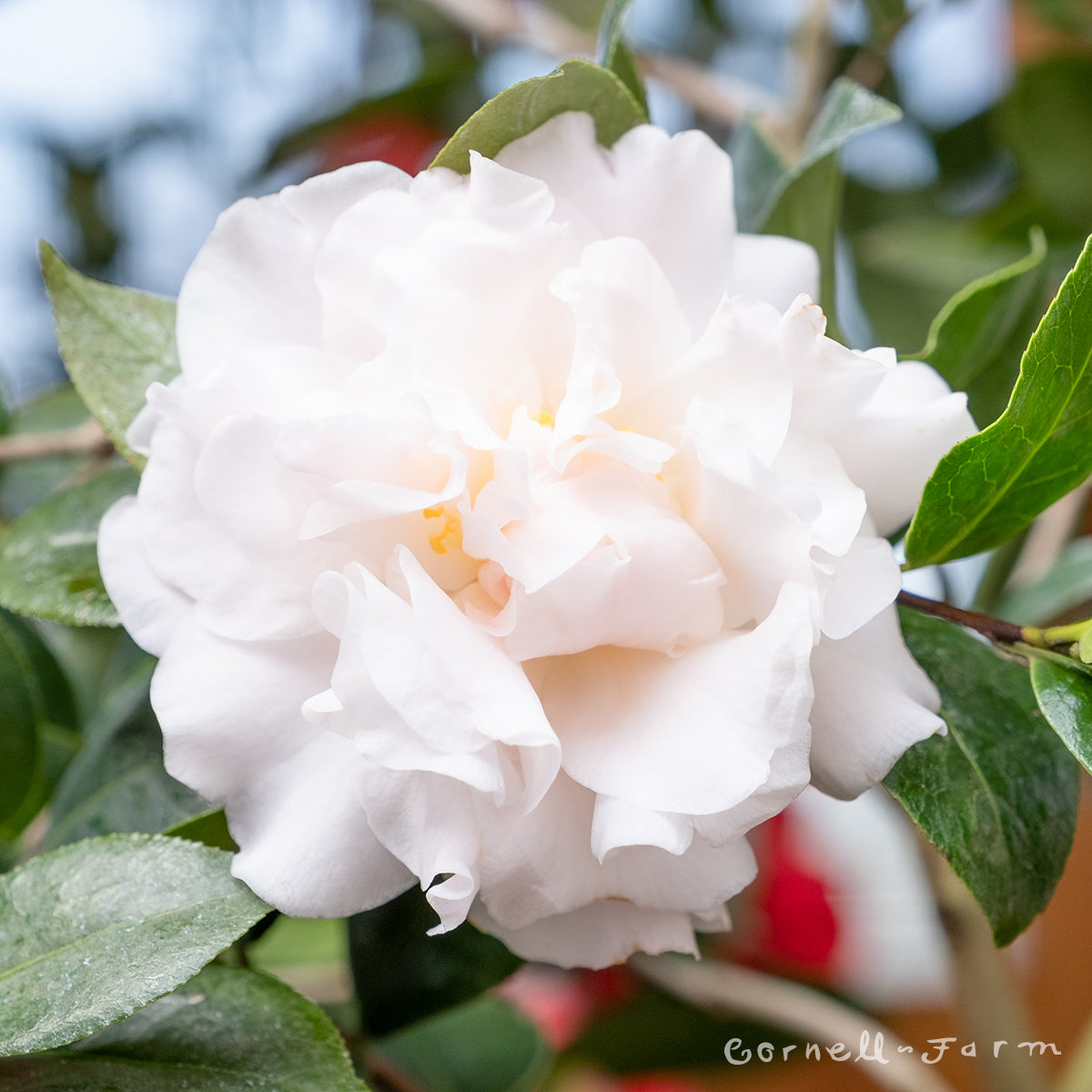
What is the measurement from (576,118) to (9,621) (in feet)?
1.51

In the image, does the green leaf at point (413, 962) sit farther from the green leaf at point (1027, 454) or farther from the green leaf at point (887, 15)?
the green leaf at point (887, 15)

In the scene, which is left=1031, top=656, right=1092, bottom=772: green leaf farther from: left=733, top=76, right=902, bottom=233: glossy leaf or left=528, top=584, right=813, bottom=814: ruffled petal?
left=733, top=76, right=902, bottom=233: glossy leaf

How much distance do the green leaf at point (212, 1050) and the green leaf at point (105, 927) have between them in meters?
0.05

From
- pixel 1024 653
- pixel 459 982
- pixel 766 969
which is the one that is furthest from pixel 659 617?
pixel 766 969

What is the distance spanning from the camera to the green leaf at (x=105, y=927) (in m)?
0.35

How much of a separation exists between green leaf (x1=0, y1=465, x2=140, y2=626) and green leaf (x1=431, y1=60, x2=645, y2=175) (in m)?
0.25

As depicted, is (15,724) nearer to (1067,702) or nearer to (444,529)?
(444,529)

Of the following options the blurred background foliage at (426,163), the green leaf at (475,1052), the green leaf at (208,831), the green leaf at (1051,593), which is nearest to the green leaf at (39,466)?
the blurred background foliage at (426,163)

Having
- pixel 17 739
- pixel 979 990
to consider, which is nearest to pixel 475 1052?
pixel 979 990

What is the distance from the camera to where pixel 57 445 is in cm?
75

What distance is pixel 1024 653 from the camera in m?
0.42

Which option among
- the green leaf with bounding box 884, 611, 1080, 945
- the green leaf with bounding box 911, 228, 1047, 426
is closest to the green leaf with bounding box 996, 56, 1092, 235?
the green leaf with bounding box 911, 228, 1047, 426

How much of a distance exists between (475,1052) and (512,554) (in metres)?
0.75

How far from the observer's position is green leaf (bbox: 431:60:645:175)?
1.35ft
